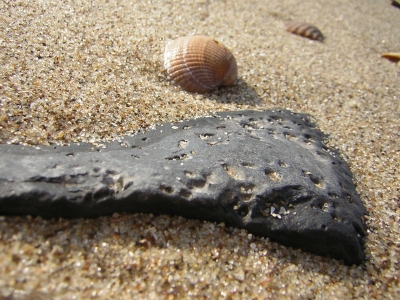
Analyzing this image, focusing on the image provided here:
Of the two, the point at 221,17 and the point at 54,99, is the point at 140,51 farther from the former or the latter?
the point at 221,17

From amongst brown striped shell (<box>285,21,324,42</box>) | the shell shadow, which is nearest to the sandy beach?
the shell shadow

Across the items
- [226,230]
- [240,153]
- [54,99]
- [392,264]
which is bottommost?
[392,264]

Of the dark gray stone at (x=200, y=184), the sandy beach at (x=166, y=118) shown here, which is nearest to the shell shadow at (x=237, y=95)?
the sandy beach at (x=166, y=118)

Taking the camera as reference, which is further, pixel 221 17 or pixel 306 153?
pixel 221 17

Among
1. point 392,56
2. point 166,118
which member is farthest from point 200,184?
point 392,56

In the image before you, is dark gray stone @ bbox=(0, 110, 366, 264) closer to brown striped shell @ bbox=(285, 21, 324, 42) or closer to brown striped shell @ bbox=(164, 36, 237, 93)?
brown striped shell @ bbox=(164, 36, 237, 93)

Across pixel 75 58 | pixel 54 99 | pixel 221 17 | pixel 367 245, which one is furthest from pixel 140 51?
pixel 367 245

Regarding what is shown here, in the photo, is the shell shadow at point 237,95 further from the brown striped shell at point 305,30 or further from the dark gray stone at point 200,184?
the brown striped shell at point 305,30
